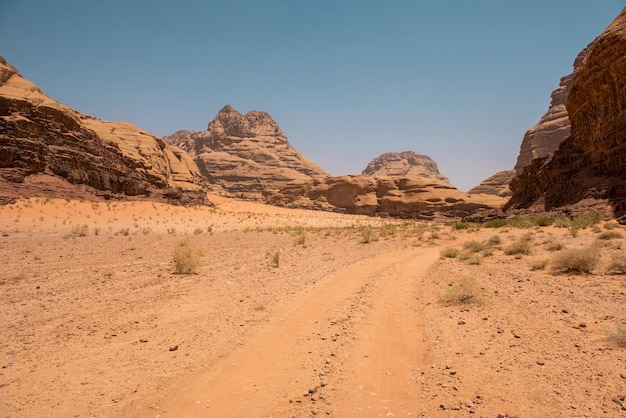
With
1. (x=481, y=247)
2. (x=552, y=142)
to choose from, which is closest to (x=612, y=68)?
(x=481, y=247)

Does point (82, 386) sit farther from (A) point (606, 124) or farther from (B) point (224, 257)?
(A) point (606, 124)

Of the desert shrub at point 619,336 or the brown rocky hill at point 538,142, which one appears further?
the brown rocky hill at point 538,142

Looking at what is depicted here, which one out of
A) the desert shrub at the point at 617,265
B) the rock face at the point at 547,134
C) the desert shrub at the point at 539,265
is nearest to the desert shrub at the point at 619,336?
the desert shrub at the point at 617,265

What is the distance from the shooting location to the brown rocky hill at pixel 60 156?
28906 millimetres

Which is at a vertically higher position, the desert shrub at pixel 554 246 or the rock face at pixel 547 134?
the rock face at pixel 547 134

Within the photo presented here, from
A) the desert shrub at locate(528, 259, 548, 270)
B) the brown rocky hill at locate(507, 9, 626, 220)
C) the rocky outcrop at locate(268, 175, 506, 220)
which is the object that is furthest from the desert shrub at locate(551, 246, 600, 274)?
the rocky outcrop at locate(268, 175, 506, 220)

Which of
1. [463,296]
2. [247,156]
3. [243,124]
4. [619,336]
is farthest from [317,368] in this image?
[243,124]

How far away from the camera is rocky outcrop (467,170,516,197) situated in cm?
8175

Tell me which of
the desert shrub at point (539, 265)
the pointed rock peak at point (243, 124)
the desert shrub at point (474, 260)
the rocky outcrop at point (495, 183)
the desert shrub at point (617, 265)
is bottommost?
the desert shrub at point (474, 260)

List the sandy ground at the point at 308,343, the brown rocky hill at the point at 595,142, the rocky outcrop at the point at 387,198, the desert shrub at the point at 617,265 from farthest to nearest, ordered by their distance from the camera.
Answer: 1. the rocky outcrop at the point at 387,198
2. the brown rocky hill at the point at 595,142
3. the desert shrub at the point at 617,265
4. the sandy ground at the point at 308,343

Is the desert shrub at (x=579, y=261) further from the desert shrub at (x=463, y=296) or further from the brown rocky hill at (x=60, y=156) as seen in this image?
the brown rocky hill at (x=60, y=156)

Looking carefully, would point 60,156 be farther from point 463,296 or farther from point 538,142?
point 538,142

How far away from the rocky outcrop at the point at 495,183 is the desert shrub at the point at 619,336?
3361 inches

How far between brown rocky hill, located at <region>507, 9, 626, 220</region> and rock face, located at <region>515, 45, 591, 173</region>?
5680cm
